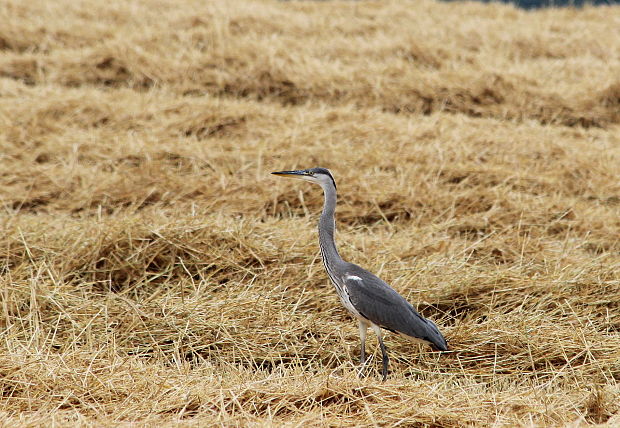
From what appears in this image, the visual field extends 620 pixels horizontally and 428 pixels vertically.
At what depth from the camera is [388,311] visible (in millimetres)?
3281

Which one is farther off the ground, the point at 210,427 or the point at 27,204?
the point at 210,427

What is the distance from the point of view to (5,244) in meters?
4.27

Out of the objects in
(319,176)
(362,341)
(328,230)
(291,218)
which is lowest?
(291,218)

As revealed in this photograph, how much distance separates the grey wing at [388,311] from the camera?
328 cm

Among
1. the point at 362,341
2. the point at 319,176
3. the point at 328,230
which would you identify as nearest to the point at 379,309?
the point at 362,341

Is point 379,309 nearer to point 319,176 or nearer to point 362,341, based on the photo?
point 362,341

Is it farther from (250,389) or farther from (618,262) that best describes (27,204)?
(618,262)

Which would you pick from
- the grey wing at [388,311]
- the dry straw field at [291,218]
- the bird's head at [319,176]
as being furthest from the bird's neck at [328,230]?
the dry straw field at [291,218]

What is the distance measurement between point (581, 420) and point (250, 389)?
127 centimetres

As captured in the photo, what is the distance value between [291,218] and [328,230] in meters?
1.37

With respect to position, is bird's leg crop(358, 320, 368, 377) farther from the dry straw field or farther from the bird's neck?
the bird's neck

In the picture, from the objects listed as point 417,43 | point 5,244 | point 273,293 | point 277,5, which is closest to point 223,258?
point 273,293

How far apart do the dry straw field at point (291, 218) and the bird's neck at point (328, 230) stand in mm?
449

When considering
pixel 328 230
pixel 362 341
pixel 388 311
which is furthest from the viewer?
pixel 328 230
